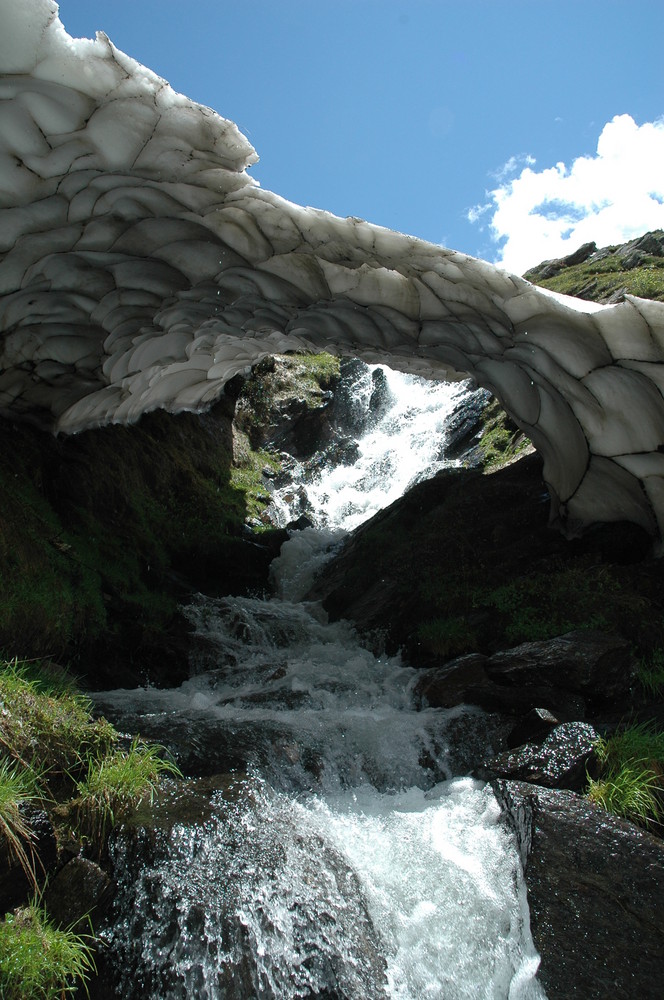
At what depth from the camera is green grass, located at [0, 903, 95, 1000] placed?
3.77 m

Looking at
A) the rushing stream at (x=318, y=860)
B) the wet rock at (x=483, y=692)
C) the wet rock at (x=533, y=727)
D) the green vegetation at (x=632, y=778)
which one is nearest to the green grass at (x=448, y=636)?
the wet rock at (x=483, y=692)

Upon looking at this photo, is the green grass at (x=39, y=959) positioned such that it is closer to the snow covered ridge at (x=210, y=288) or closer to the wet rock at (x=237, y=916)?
the wet rock at (x=237, y=916)

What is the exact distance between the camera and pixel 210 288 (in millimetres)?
9984

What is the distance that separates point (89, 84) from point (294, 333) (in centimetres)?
601

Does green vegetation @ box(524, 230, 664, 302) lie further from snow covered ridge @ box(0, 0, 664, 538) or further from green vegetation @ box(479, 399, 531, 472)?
snow covered ridge @ box(0, 0, 664, 538)

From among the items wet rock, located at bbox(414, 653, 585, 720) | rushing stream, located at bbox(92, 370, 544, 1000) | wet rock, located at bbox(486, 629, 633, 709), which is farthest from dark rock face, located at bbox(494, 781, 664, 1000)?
wet rock, located at bbox(486, 629, 633, 709)

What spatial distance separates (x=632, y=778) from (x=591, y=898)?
A: 1220 mm

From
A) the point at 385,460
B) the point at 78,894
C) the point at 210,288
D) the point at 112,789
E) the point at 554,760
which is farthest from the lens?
the point at 385,460

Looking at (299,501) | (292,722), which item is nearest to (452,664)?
(292,722)

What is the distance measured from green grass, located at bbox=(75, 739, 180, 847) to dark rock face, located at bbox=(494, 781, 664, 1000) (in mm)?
2829

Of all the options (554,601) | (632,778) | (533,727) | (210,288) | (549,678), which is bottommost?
(632,778)

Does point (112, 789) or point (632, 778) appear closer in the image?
point (112, 789)

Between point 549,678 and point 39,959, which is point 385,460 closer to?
point 549,678

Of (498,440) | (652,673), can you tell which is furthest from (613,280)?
(652,673)
